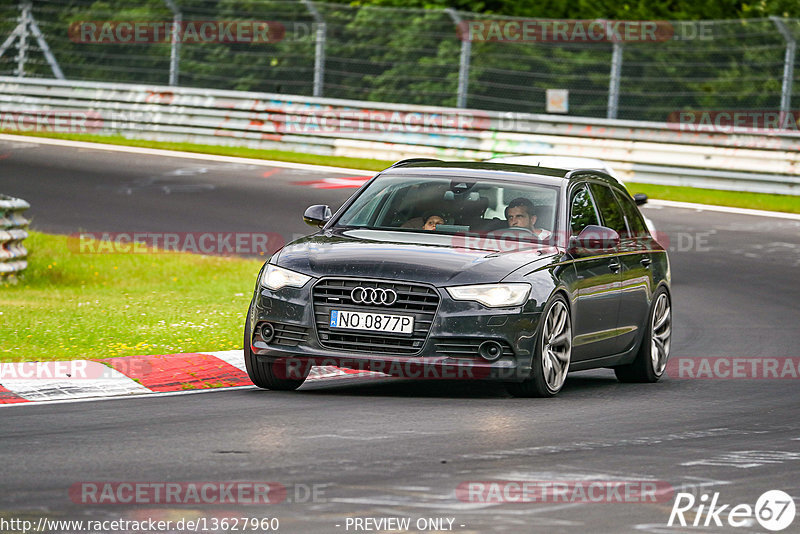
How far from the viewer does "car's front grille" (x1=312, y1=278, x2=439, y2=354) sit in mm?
9383

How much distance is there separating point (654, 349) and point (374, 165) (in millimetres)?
16000

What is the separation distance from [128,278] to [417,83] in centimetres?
1286

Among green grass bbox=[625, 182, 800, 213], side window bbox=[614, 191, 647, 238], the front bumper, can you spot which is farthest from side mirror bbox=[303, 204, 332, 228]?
green grass bbox=[625, 182, 800, 213]

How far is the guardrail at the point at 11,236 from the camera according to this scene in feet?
49.6

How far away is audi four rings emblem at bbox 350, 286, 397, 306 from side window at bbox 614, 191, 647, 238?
2.95 meters

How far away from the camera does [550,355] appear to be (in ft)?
32.4

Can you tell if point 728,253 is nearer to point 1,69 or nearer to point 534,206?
point 534,206

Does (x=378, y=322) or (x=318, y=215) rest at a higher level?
(x=318, y=215)

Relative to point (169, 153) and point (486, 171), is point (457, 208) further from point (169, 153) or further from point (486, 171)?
point (169, 153)

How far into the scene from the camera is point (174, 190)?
2391cm

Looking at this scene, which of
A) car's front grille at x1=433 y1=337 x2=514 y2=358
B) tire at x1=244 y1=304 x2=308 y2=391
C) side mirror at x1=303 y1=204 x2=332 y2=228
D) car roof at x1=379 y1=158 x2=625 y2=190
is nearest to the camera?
car's front grille at x1=433 y1=337 x2=514 y2=358

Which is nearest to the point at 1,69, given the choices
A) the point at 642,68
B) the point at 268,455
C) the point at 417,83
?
the point at 417,83

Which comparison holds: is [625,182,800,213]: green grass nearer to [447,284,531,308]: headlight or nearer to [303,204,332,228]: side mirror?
[303,204,332,228]: side mirror

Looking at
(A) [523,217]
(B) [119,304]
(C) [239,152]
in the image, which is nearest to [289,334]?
(A) [523,217]
